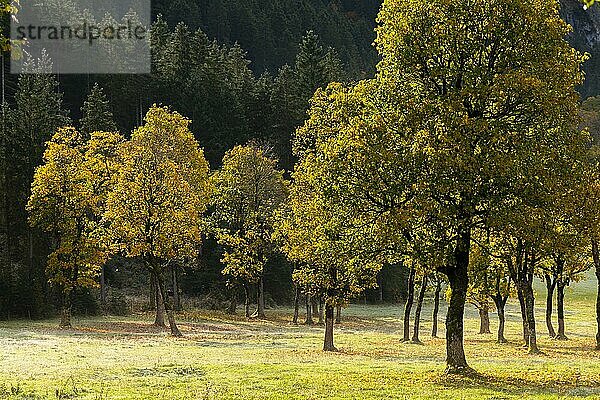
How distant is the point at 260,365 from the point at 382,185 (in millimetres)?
9286

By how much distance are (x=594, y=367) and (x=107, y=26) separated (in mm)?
83367

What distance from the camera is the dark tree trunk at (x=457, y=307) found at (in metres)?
24.2

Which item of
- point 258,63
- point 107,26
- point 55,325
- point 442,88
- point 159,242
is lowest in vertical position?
point 55,325

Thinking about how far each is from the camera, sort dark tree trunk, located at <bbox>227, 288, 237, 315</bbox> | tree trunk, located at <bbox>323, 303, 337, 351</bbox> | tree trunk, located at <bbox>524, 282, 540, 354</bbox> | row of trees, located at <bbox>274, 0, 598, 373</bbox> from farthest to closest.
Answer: dark tree trunk, located at <bbox>227, 288, 237, 315</bbox>, tree trunk, located at <bbox>323, 303, 337, 351</bbox>, tree trunk, located at <bbox>524, 282, 540, 354</bbox>, row of trees, located at <bbox>274, 0, 598, 373</bbox>

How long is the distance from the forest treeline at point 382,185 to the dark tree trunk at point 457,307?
5cm

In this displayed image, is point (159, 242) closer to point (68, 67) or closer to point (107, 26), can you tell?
point (68, 67)

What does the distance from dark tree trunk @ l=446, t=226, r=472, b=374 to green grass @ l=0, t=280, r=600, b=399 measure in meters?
0.81

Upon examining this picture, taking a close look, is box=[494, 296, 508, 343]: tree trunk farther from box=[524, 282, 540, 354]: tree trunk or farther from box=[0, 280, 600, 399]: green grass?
box=[524, 282, 540, 354]: tree trunk

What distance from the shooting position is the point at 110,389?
19.8 metres

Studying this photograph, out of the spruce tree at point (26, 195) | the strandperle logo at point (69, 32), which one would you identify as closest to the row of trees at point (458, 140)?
the spruce tree at point (26, 195)

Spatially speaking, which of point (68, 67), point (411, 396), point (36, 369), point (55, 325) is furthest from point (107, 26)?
point (411, 396)

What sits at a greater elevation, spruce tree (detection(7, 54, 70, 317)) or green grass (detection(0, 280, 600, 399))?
spruce tree (detection(7, 54, 70, 317))

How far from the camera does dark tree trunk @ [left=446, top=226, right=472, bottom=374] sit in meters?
24.2

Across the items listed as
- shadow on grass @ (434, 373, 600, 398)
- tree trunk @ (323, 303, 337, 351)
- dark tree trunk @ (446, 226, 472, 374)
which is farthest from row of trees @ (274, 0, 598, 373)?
tree trunk @ (323, 303, 337, 351)
